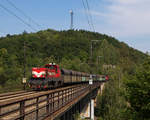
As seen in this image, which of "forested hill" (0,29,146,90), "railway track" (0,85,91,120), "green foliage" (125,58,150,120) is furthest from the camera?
"forested hill" (0,29,146,90)

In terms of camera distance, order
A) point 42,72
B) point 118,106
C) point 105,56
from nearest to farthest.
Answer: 1. point 42,72
2. point 118,106
3. point 105,56

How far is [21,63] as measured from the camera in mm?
77188

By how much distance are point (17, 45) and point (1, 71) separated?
1007 inches

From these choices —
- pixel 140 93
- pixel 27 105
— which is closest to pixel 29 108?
pixel 27 105

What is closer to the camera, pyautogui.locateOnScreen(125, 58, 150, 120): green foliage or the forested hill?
pyautogui.locateOnScreen(125, 58, 150, 120): green foliage

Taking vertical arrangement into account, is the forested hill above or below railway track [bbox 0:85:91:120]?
above

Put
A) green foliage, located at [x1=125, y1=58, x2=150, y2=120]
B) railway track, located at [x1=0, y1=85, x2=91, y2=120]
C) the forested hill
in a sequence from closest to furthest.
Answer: railway track, located at [x1=0, y1=85, x2=91, y2=120] < green foliage, located at [x1=125, y1=58, x2=150, y2=120] < the forested hill

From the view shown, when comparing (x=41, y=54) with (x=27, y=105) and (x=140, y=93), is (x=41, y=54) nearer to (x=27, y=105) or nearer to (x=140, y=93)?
(x=140, y=93)

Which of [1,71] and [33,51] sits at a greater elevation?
[33,51]

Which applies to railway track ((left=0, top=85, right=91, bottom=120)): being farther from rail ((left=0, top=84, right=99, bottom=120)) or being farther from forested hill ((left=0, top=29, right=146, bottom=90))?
forested hill ((left=0, top=29, right=146, bottom=90))

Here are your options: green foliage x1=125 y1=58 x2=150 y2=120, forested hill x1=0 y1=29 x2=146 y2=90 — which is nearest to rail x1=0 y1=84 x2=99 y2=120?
green foliage x1=125 y1=58 x2=150 y2=120

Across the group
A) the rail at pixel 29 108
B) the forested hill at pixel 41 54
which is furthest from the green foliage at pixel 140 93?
the rail at pixel 29 108

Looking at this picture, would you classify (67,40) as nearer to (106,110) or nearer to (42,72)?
(106,110)

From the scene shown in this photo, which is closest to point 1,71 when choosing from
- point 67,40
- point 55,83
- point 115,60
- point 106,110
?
point 106,110
